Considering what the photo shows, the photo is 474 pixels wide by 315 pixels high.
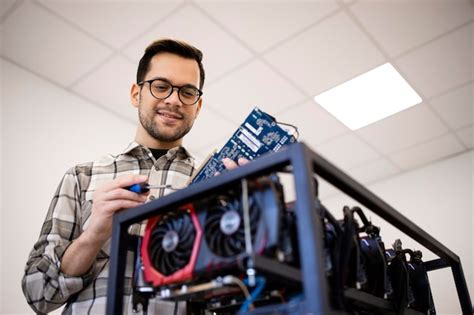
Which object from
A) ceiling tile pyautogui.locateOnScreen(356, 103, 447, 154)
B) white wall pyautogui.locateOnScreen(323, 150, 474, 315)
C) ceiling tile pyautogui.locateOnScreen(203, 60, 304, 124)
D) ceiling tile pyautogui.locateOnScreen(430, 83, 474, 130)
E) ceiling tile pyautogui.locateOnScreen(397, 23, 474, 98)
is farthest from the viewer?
white wall pyautogui.locateOnScreen(323, 150, 474, 315)

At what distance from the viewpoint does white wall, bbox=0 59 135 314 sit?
2.17 m

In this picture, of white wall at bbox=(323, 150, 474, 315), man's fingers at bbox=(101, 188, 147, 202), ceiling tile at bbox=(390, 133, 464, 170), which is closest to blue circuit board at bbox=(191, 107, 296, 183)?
man's fingers at bbox=(101, 188, 147, 202)

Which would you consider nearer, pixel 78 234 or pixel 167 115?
pixel 78 234

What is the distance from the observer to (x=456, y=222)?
354 cm

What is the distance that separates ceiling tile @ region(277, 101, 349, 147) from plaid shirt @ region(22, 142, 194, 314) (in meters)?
1.84

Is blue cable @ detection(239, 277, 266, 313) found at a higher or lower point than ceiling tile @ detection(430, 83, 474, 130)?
lower

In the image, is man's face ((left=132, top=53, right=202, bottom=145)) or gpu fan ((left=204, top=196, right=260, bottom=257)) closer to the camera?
gpu fan ((left=204, top=196, right=260, bottom=257))

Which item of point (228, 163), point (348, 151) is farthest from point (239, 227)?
point (348, 151)

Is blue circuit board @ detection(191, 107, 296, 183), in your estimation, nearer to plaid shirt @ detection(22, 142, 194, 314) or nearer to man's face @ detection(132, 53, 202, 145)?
plaid shirt @ detection(22, 142, 194, 314)

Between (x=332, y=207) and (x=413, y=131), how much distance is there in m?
1.25

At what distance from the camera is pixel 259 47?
243 cm

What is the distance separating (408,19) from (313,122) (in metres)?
1.05

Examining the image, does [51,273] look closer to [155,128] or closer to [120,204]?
[120,204]

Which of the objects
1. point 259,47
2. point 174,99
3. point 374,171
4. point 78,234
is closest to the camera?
point 78,234
